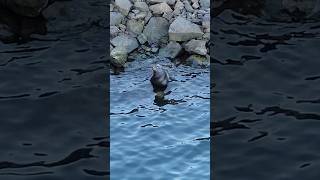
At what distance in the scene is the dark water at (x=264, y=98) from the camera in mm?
10141

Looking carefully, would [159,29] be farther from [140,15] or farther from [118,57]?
[118,57]

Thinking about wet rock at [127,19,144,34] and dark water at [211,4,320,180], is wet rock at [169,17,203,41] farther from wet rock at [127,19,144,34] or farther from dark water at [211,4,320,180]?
dark water at [211,4,320,180]

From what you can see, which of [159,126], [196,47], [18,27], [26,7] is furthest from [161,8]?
[159,126]

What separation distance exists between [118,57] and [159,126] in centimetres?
248

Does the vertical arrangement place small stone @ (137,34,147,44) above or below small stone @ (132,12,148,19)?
below

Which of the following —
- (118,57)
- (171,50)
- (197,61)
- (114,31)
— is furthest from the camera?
(114,31)

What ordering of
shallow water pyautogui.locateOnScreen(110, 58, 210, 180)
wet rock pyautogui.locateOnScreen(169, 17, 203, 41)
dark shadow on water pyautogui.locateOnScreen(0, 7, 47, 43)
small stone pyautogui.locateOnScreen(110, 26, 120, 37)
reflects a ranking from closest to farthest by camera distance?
shallow water pyautogui.locateOnScreen(110, 58, 210, 180)
dark shadow on water pyautogui.locateOnScreen(0, 7, 47, 43)
wet rock pyautogui.locateOnScreen(169, 17, 203, 41)
small stone pyautogui.locateOnScreen(110, 26, 120, 37)

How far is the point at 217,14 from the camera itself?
1402 cm

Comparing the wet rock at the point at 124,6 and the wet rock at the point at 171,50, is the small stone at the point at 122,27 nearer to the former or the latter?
the wet rock at the point at 124,6

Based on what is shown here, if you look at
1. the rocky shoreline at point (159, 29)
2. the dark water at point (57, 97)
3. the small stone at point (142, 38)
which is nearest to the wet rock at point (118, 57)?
the rocky shoreline at point (159, 29)

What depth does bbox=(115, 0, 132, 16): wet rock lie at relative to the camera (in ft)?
51.9

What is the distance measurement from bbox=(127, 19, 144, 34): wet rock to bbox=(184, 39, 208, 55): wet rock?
1.36 m

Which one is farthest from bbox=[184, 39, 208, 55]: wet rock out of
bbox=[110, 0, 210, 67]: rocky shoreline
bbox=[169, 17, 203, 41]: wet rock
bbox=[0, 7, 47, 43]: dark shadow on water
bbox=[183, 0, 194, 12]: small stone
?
bbox=[0, 7, 47, 43]: dark shadow on water

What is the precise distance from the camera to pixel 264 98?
451 inches
